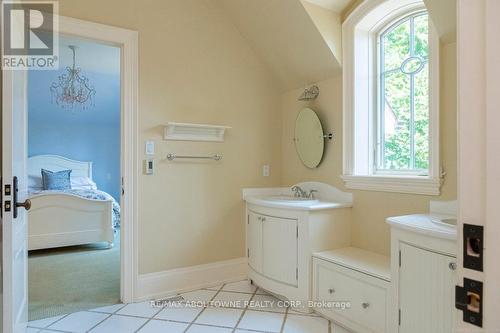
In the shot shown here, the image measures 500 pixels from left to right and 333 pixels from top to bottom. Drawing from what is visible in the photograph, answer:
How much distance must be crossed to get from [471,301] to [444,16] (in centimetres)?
195

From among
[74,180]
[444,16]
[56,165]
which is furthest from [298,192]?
[56,165]

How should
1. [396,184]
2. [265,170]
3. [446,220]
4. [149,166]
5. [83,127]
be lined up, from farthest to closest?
[83,127], [265,170], [149,166], [396,184], [446,220]

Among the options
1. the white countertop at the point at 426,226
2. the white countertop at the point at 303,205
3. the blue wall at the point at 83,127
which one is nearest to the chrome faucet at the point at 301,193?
the white countertop at the point at 303,205

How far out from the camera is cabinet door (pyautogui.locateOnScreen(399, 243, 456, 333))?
1.54 metres

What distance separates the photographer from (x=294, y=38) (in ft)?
9.28

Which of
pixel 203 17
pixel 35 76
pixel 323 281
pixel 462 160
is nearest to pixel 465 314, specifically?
pixel 462 160

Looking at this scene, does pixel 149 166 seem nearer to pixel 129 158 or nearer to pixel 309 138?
pixel 129 158

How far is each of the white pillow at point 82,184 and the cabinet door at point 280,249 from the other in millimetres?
4332

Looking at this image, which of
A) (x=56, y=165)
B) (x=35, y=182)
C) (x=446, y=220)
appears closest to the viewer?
(x=446, y=220)

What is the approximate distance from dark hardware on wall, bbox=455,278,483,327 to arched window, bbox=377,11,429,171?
191 centimetres

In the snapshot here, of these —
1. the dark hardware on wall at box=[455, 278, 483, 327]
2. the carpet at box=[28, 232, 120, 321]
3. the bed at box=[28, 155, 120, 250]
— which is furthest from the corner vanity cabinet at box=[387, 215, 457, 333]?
the bed at box=[28, 155, 120, 250]

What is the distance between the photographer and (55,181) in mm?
5469

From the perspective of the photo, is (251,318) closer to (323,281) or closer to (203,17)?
(323,281)

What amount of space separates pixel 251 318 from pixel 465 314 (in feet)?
6.67
